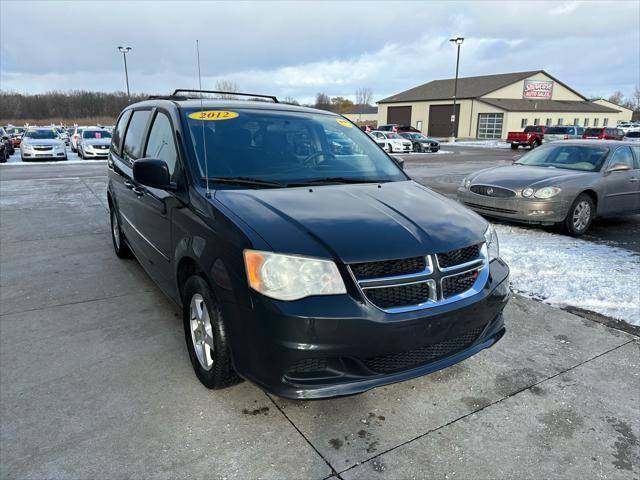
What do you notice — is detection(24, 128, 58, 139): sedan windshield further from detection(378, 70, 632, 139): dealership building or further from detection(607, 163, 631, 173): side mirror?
detection(378, 70, 632, 139): dealership building

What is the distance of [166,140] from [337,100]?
134322 mm

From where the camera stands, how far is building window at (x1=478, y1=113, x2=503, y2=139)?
51.2 meters

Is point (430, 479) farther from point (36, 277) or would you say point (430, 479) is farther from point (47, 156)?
point (47, 156)

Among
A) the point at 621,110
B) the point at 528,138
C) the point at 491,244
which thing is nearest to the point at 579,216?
the point at 491,244

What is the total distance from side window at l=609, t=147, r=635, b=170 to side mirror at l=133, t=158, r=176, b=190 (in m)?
7.41

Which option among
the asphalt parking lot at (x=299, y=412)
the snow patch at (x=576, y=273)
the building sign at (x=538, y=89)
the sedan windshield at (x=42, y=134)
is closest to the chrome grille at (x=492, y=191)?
the snow patch at (x=576, y=273)

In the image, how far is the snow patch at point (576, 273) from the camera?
4414 millimetres

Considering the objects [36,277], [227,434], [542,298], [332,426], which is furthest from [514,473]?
[36,277]

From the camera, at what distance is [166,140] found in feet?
11.8

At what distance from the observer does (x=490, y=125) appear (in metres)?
52.2

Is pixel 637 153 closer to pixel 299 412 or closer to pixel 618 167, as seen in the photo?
pixel 618 167

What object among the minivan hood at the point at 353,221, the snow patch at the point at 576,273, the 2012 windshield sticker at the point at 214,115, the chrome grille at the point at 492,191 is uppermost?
the 2012 windshield sticker at the point at 214,115

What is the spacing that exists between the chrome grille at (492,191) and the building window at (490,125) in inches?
1883

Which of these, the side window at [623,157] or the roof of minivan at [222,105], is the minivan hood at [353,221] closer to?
the roof of minivan at [222,105]
